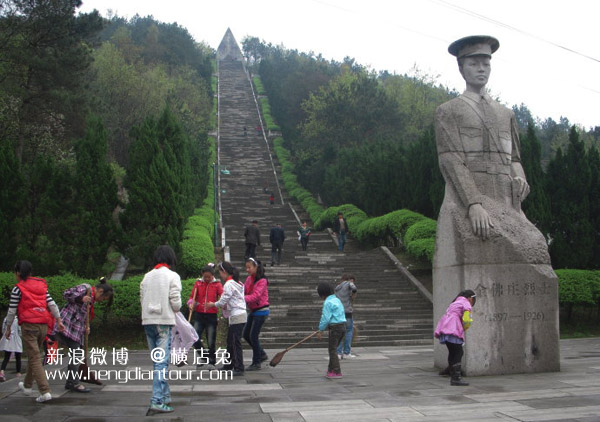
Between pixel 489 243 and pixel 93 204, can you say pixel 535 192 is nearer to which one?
pixel 489 243

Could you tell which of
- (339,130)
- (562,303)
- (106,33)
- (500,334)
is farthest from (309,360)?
(106,33)

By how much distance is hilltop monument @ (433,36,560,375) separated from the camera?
8906 millimetres

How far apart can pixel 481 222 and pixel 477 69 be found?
249 centimetres

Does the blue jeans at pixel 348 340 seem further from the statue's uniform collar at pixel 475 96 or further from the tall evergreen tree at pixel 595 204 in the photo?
the tall evergreen tree at pixel 595 204

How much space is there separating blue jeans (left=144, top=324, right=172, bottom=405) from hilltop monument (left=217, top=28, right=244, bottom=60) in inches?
4450

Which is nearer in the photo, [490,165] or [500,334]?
[500,334]

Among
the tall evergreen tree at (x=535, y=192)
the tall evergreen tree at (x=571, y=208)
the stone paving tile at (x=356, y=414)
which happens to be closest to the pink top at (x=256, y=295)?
the stone paving tile at (x=356, y=414)

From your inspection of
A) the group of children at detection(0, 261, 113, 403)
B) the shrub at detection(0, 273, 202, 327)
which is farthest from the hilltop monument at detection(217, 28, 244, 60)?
the group of children at detection(0, 261, 113, 403)

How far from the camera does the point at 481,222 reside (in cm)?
913

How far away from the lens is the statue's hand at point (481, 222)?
9109mm

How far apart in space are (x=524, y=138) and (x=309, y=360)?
1219cm

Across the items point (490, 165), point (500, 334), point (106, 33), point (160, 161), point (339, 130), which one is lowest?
point (500, 334)

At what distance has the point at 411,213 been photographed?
2377cm

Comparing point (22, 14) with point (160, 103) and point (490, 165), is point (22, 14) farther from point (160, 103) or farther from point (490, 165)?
point (490, 165)
